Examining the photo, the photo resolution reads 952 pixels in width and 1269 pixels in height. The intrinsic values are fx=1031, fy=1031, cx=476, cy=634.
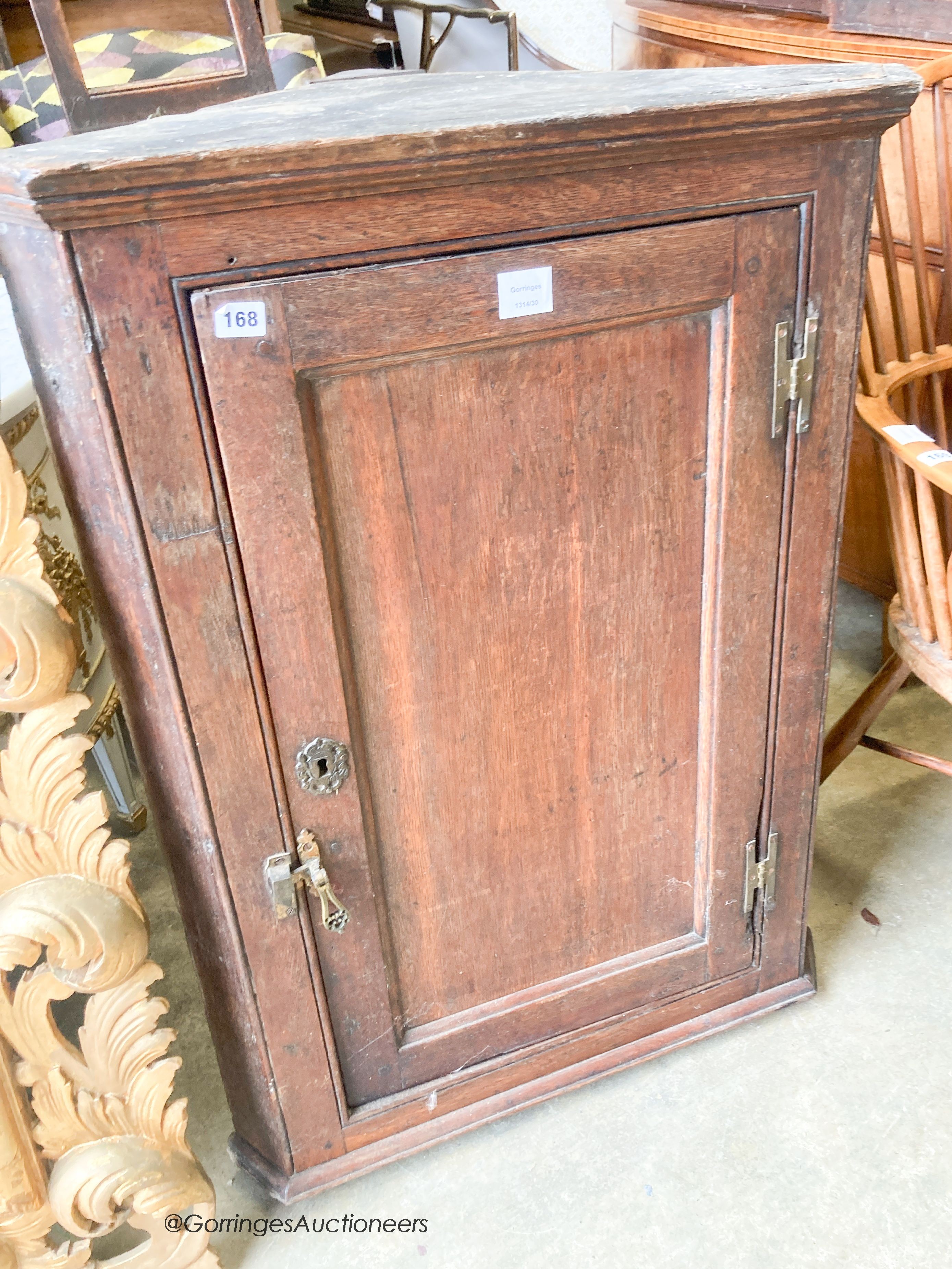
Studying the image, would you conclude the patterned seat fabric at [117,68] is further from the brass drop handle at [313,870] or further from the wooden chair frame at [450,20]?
the brass drop handle at [313,870]

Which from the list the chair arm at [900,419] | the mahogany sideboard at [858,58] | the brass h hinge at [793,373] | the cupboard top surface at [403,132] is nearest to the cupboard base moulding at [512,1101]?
the chair arm at [900,419]

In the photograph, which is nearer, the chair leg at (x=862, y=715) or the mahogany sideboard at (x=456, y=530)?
the mahogany sideboard at (x=456, y=530)

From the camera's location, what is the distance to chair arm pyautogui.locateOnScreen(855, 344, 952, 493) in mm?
1291

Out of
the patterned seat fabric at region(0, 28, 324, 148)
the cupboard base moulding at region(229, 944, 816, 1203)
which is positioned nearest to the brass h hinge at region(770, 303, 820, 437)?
the cupboard base moulding at region(229, 944, 816, 1203)

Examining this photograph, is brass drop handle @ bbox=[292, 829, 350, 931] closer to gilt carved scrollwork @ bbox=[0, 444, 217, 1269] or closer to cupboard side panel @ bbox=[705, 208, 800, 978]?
gilt carved scrollwork @ bbox=[0, 444, 217, 1269]

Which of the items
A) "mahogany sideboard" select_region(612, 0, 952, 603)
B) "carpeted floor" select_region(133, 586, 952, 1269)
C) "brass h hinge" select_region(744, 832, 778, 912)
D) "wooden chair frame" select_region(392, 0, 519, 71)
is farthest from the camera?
"wooden chair frame" select_region(392, 0, 519, 71)

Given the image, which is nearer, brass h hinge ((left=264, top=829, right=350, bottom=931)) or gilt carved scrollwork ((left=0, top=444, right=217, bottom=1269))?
gilt carved scrollwork ((left=0, top=444, right=217, bottom=1269))

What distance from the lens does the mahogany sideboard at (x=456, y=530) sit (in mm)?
865

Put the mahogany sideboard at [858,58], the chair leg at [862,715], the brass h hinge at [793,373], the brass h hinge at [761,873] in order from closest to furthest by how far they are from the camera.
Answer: the brass h hinge at [793,373] < the brass h hinge at [761,873] < the chair leg at [862,715] < the mahogany sideboard at [858,58]

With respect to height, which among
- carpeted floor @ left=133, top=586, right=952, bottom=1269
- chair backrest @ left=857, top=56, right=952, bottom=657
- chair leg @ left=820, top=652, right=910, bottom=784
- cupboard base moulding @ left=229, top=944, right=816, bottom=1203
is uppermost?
chair backrest @ left=857, top=56, right=952, bottom=657

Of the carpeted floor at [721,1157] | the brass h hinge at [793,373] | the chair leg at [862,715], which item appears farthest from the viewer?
the chair leg at [862,715]

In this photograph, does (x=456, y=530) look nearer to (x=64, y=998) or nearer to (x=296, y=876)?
(x=296, y=876)

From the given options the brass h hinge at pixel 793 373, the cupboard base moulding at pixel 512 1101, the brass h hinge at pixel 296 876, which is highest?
the brass h hinge at pixel 793 373

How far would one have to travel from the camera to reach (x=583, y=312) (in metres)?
0.98
